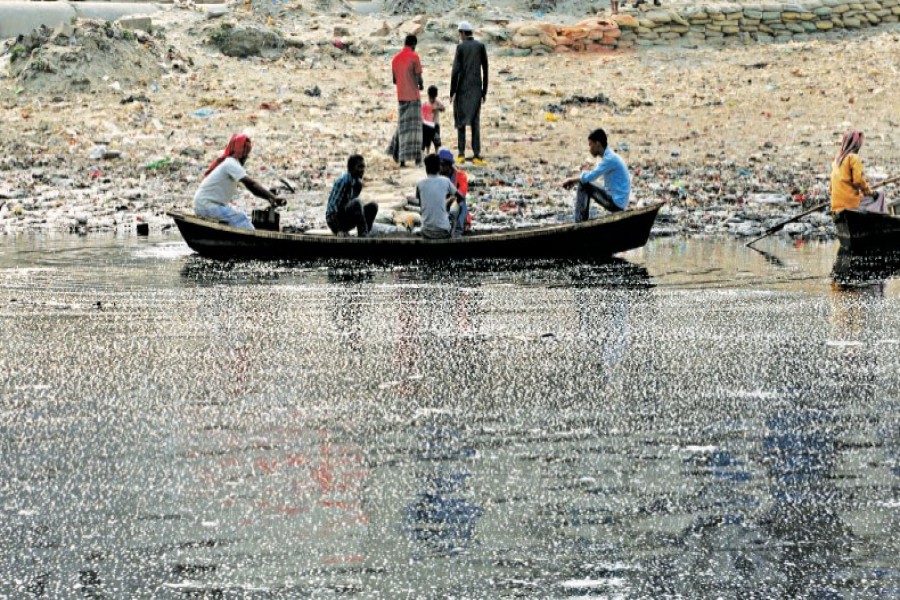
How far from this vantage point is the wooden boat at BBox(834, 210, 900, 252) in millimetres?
12938

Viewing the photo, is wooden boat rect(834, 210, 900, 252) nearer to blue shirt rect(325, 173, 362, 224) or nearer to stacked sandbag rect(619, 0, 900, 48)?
blue shirt rect(325, 173, 362, 224)

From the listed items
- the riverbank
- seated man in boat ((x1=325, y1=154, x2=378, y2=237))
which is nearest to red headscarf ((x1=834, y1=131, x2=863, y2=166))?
the riverbank

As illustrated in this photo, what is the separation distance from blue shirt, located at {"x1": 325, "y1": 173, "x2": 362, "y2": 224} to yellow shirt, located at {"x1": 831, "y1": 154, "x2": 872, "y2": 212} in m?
4.51

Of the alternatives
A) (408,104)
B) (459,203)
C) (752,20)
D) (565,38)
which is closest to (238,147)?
(459,203)

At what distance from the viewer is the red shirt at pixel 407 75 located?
16.8 metres

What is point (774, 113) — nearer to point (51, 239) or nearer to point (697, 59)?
point (697, 59)

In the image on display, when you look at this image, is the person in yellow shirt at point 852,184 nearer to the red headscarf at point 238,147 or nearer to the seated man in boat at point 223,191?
the seated man in boat at point 223,191

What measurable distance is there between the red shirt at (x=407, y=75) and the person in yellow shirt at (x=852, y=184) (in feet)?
17.9

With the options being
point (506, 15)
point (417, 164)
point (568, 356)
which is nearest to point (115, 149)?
point (417, 164)

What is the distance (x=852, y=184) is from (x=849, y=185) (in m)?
0.04

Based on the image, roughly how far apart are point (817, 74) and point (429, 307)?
14424mm

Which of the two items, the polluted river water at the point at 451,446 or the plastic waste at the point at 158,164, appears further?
the plastic waste at the point at 158,164

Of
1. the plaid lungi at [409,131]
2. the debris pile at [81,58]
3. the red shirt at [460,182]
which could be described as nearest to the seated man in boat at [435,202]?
the red shirt at [460,182]

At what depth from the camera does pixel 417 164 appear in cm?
1783
